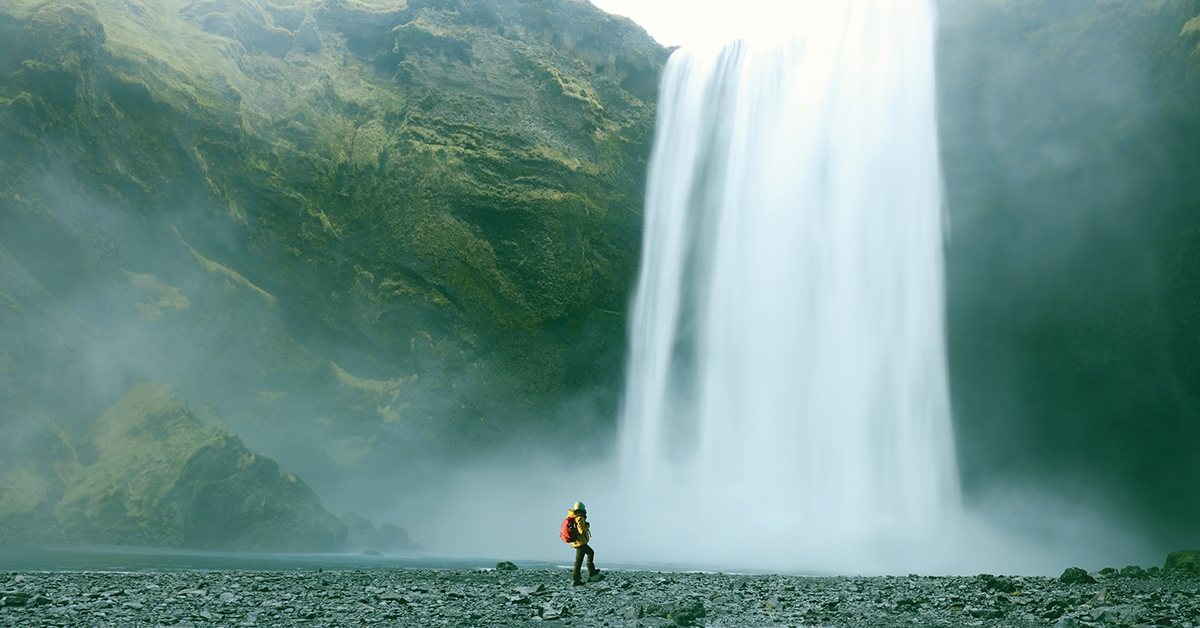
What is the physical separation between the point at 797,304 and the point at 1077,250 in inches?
316

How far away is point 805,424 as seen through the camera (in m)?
21.5

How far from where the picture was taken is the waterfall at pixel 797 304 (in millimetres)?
20281

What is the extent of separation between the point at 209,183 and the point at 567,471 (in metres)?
15.8

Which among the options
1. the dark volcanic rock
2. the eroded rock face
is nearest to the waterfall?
the dark volcanic rock

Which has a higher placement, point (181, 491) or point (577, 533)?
point (181, 491)

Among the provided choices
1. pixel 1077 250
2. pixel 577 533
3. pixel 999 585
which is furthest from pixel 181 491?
pixel 1077 250

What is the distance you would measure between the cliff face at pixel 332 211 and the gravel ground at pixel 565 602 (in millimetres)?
15545

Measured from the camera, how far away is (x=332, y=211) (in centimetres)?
2670

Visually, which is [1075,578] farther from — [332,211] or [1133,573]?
[332,211]

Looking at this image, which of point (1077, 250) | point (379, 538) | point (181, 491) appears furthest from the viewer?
point (379, 538)

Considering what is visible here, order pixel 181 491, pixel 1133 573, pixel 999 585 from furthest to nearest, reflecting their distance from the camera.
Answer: pixel 181 491 → pixel 1133 573 → pixel 999 585

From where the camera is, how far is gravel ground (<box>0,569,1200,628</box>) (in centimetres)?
691

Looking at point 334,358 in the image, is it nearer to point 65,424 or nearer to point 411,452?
point 411,452

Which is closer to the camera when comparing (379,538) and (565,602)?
(565,602)
